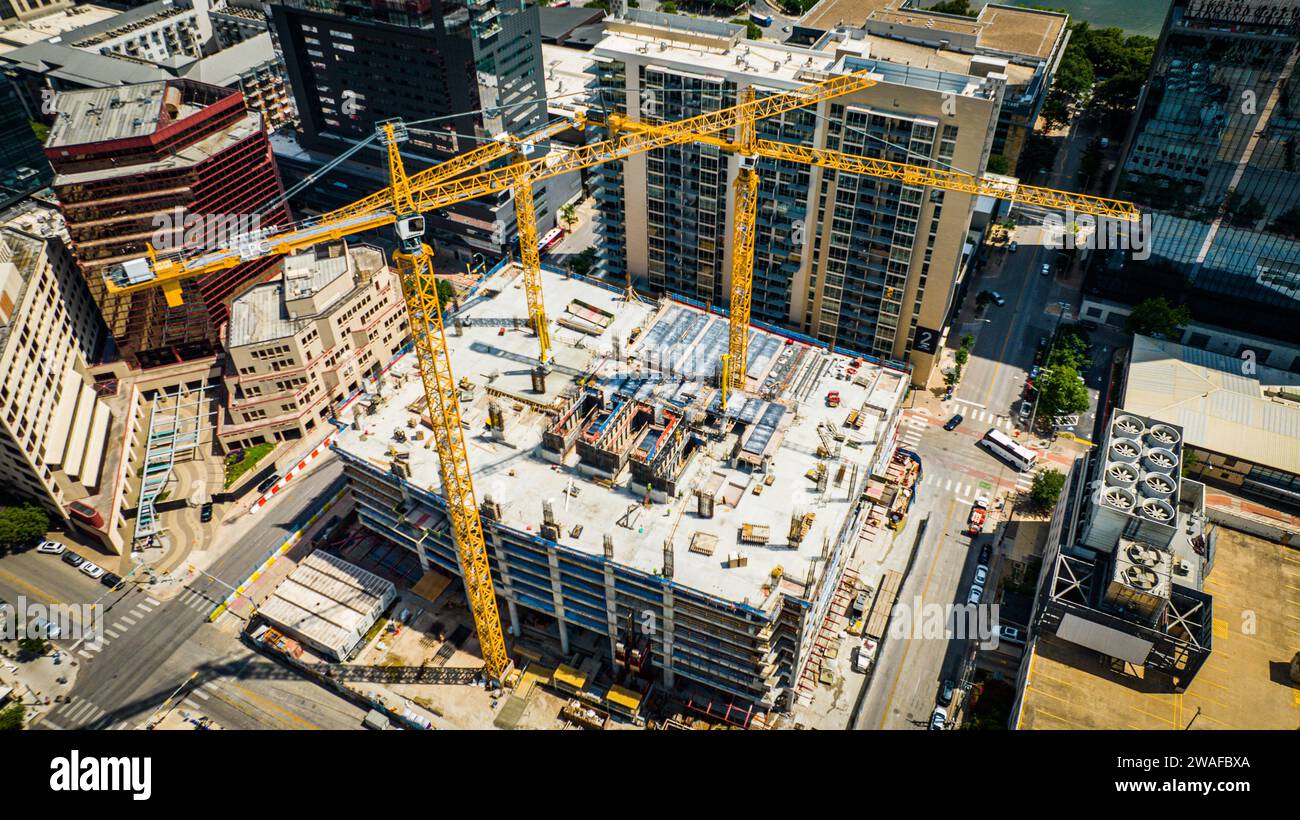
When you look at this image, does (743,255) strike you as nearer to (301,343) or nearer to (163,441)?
(301,343)

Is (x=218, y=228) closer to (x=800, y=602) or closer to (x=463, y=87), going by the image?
(x=463, y=87)

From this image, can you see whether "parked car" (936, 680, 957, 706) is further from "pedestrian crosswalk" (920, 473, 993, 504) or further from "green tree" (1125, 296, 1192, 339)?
"green tree" (1125, 296, 1192, 339)

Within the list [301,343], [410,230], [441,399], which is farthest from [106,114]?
[441,399]

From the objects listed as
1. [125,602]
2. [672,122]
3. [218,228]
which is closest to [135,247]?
[218,228]

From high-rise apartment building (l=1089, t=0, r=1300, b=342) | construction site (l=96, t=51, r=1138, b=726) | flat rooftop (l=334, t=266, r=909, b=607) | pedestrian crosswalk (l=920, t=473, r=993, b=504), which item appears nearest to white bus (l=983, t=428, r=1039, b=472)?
pedestrian crosswalk (l=920, t=473, r=993, b=504)

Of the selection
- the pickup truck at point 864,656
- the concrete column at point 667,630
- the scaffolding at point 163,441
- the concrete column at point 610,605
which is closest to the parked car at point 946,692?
the pickup truck at point 864,656
